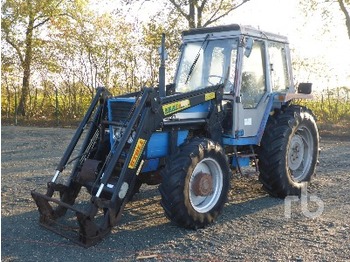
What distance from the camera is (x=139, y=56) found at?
1861 cm

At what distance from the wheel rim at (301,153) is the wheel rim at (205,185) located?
1808 mm

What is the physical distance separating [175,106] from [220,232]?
5.13ft

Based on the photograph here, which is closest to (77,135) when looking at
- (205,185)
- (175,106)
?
(175,106)

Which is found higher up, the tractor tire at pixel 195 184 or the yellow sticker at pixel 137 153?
the yellow sticker at pixel 137 153

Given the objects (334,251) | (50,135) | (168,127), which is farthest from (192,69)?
(50,135)

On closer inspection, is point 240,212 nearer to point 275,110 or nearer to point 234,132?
point 234,132

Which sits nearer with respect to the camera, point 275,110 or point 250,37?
point 250,37

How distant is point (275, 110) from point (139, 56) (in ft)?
41.9

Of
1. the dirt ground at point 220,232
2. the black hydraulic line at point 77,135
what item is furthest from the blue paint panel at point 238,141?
the black hydraulic line at point 77,135

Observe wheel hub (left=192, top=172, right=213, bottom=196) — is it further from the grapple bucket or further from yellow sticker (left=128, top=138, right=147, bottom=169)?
the grapple bucket

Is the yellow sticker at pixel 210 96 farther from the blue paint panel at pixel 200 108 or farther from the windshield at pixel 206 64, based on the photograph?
the windshield at pixel 206 64

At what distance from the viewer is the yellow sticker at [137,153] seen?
4.67m

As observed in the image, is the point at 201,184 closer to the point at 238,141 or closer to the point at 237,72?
the point at 238,141

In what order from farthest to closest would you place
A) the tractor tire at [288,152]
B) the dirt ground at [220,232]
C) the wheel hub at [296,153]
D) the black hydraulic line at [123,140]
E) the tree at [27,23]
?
the tree at [27,23]
the wheel hub at [296,153]
the tractor tire at [288,152]
the black hydraulic line at [123,140]
the dirt ground at [220,232]
